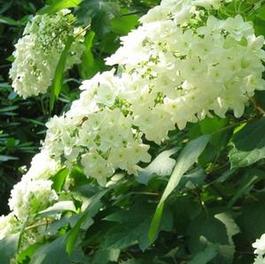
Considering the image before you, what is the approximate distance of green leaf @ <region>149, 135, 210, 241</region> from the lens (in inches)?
62.7

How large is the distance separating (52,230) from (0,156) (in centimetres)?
233

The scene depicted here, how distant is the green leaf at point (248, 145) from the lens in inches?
62.5

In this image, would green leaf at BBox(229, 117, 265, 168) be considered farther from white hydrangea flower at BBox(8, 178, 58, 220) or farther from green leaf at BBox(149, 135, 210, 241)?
white hydrangea flower at BBox(8, 178, 58, 220)

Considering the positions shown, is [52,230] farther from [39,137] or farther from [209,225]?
[39,137]

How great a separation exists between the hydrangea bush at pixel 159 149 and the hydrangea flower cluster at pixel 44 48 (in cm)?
38

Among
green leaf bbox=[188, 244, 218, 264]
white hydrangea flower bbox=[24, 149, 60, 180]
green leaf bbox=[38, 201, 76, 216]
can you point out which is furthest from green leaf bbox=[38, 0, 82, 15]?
green leaf bbox=[188, 244, 218, 264]

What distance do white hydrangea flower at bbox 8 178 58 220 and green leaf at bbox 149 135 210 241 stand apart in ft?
2.10

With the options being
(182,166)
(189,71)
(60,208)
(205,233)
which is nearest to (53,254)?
(60,208)

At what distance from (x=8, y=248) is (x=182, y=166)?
73 cm

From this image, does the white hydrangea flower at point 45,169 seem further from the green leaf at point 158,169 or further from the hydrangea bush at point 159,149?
the green leaf at point 158,169

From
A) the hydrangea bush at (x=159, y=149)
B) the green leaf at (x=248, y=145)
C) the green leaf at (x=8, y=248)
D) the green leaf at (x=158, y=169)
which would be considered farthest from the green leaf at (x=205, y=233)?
the green leaf at (x=8, y=248)

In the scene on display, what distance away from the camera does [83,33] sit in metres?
2.54

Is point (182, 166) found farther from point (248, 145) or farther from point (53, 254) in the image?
point (53, 254)

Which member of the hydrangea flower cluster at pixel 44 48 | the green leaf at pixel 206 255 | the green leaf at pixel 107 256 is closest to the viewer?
the green leaf at pixel 206 255
